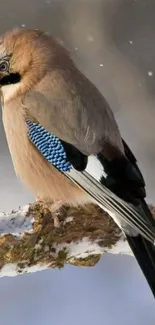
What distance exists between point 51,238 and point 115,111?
103 cm

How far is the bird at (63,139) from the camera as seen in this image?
3.96 ft

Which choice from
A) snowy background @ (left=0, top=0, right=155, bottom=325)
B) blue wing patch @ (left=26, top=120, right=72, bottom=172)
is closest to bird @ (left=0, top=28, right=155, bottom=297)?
blue wing patch @ (left=26, top=120, right=72, bottom=172)

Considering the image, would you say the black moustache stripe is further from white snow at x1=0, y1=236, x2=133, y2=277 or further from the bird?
white snow at x1=0, y1=236, x2=133, y2=277

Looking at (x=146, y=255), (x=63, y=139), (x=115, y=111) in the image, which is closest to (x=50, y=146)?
(x=63, y=139)

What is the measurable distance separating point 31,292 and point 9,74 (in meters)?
0.82

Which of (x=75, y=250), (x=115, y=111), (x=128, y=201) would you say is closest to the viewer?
(x=128, y=201)

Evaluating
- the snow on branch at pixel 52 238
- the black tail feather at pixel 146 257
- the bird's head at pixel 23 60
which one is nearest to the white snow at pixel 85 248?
the snow on branch at pixel 52 238

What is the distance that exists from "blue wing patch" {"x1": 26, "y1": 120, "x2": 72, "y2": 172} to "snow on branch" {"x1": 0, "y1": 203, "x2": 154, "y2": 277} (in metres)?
0.08

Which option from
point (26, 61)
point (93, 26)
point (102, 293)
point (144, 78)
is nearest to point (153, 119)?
point (144, 78)

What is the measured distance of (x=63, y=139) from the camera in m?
1.27

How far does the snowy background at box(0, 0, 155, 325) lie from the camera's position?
195cm

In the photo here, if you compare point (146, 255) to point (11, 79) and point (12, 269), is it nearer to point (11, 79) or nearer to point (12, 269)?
point (12, 269)

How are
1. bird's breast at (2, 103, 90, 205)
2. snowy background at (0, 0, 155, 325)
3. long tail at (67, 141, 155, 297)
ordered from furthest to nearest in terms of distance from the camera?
snowy background at (0, 0, 155, 325)
bird's breast at (2, 103, 90, 205)
long tail at (67, 141, 155, 297)

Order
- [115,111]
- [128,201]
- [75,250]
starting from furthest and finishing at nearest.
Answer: [115,111] → [75,250] → [128,201]
